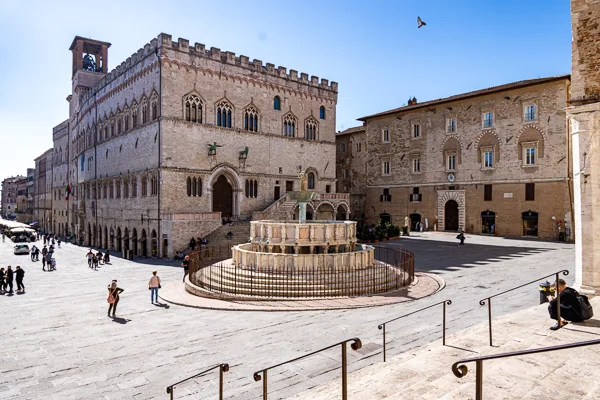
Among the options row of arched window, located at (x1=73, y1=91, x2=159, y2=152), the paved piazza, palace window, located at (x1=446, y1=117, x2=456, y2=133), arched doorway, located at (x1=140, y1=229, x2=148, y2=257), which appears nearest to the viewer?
the paved piazza

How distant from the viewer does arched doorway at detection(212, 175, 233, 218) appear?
3365 cm

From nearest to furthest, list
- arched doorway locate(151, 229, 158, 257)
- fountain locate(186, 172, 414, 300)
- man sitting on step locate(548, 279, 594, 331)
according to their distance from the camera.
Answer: man sitting on step locate(548, 279, 594, 331) → fountain locate(186, 172, 414, 300) → arched doorway locate(151, 229, 158, 257)

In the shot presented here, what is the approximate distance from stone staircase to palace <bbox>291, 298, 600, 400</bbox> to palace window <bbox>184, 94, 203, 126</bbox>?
90.9 feet

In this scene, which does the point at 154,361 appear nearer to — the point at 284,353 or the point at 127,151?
the point at 284,353

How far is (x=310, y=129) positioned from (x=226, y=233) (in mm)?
16214

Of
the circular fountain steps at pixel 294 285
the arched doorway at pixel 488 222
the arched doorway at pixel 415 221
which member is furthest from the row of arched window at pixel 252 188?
the arched doorway at pixel 488 222

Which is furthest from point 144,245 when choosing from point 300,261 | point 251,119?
point 300,261

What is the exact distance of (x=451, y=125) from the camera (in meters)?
38.9

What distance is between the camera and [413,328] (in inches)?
403

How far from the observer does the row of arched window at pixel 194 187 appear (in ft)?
102

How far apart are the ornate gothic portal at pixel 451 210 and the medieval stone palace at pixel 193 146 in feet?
31.9

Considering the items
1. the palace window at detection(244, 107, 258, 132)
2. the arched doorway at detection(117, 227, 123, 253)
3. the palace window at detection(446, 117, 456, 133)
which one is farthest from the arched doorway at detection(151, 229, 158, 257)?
the palace window at detection(446, 117, 456, 133)

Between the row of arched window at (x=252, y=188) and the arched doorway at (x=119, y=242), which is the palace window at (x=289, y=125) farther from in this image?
the arched doorway at (x=119, y=242)

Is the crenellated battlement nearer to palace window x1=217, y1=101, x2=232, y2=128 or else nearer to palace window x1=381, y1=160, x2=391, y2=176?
palace window x1=217, y1=101, x2=232, y2=128
